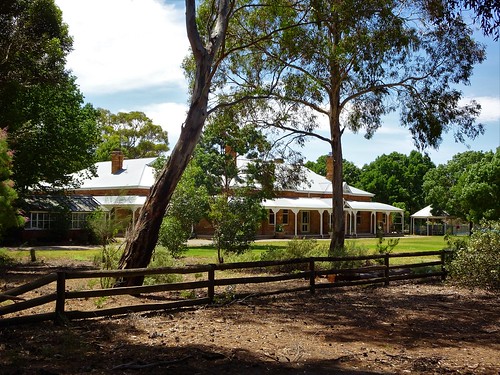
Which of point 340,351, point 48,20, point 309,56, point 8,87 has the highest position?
point 48,20

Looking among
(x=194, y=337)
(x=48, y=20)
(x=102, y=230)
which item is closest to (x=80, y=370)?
(x=194, y=337)

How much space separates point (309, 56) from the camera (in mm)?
18188

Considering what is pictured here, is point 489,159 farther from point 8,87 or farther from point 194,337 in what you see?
point 194,337

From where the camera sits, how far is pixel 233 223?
2089 centimetres

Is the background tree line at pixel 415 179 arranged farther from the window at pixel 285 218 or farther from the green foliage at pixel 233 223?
the green foliage at pixel 233 223

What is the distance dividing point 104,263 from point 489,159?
4393 cm

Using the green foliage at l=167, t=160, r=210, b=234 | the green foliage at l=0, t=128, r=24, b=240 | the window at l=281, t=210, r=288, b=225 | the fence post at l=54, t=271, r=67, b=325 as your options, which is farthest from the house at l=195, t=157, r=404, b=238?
the fence post at l=54, t=271, r=67, b=325

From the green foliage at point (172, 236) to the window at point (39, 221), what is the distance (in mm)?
18573

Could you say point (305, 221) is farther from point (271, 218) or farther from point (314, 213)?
point (271, 218)

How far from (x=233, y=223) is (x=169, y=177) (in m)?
8.48

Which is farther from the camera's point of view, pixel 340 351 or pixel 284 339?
pixel 284 339

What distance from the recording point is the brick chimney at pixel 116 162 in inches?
1919

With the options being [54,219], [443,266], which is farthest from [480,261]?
[54,219]

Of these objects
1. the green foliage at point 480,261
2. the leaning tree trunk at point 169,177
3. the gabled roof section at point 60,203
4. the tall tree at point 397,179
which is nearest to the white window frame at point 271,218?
the gabled roof section at point 60,203
